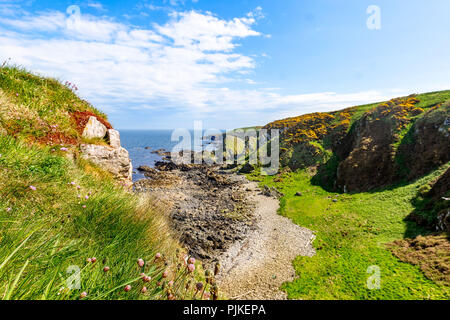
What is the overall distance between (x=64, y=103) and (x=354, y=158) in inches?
1414

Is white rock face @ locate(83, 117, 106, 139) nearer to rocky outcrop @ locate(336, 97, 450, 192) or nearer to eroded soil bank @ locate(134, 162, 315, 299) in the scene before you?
eroded soil bank @ locate(134, 162, 315, 299)

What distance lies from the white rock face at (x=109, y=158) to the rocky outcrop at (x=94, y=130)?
118cm

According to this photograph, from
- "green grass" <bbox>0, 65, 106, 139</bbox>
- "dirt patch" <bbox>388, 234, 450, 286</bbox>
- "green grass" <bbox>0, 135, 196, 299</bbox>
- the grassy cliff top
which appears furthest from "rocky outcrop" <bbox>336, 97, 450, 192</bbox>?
"green grass" <bbox>0, 65, 106, 139</bbox>

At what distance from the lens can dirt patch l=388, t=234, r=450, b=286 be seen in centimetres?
1176

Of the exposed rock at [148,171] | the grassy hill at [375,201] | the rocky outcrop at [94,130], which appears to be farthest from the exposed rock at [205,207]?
the rocky outcrop at [94,130]

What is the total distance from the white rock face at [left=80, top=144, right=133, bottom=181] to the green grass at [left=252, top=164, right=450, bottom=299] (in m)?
12.7

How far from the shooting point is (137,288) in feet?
10.5

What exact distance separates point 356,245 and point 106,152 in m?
19.2

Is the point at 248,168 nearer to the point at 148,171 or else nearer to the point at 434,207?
the point at 148,171

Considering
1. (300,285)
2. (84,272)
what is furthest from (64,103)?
(300,285)

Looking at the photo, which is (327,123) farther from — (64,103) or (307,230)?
(64,103)

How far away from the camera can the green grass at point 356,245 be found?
12078 millimetres

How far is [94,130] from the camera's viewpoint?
12938mm

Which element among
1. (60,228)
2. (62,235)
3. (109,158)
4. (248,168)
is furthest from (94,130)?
(248,168)
